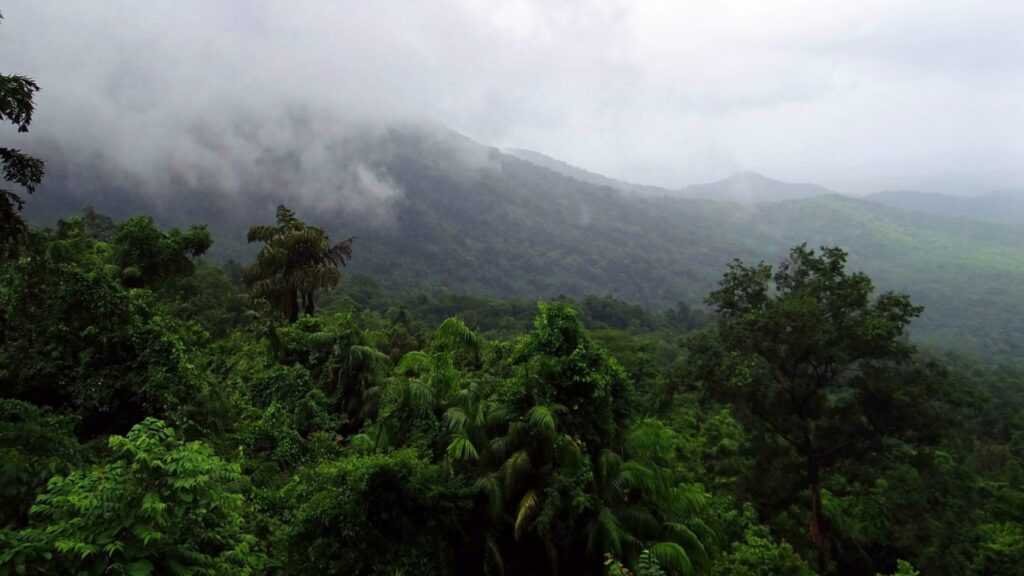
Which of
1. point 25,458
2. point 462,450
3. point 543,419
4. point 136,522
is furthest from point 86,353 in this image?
point 543,419

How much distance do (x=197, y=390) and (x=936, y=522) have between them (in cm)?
2123

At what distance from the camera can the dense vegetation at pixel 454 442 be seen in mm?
5309

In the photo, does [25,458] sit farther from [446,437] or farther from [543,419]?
[543,419]

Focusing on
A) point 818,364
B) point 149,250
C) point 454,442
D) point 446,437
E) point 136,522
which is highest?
point 149,250

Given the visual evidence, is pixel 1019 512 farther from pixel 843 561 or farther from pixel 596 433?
pixel 596 433

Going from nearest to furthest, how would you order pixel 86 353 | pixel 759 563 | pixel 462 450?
pixel 462 450 < pixel 759 563 < pixel 86 353

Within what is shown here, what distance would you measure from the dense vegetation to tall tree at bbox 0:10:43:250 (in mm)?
1377

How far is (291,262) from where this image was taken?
18.2 metres

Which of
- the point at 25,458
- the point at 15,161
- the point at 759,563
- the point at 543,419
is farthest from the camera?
the point at 759,563

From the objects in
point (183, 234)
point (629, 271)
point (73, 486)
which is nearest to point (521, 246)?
point (629, 271)

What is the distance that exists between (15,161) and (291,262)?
10307mm

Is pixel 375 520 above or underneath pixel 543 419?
underneath

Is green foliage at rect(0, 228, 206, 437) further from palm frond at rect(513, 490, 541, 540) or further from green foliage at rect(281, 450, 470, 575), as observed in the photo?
palm frond at rect(513, 490, 541, 540)

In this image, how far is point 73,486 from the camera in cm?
483
